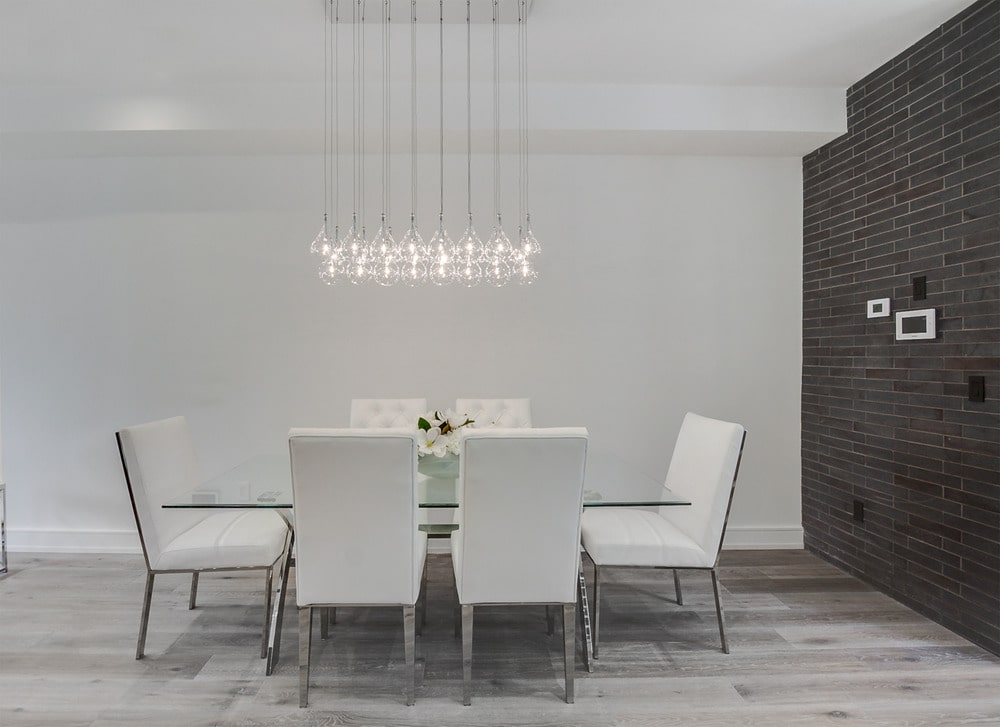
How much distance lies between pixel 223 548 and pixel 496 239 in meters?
1.95

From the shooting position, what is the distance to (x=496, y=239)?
10.5 feet

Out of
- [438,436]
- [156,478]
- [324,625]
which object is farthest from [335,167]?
[324,625]

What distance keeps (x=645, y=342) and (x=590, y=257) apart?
0.64 metres

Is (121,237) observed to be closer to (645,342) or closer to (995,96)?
(645,342)

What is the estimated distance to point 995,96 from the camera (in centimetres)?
243

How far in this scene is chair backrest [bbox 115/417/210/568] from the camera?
2.37 meters

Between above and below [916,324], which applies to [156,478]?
below

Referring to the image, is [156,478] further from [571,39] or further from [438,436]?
[571,39]

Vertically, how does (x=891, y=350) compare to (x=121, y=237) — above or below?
below

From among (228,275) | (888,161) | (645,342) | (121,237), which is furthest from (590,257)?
(121,237)

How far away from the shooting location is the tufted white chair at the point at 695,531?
7.86 feet

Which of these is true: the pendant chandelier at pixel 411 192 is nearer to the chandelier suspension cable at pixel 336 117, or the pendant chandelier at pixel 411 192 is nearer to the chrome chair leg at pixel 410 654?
the chandelier suspension cable at pixel 336 117

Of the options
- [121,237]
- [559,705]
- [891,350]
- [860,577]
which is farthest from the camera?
[121,237]

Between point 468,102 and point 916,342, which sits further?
point 468,102
